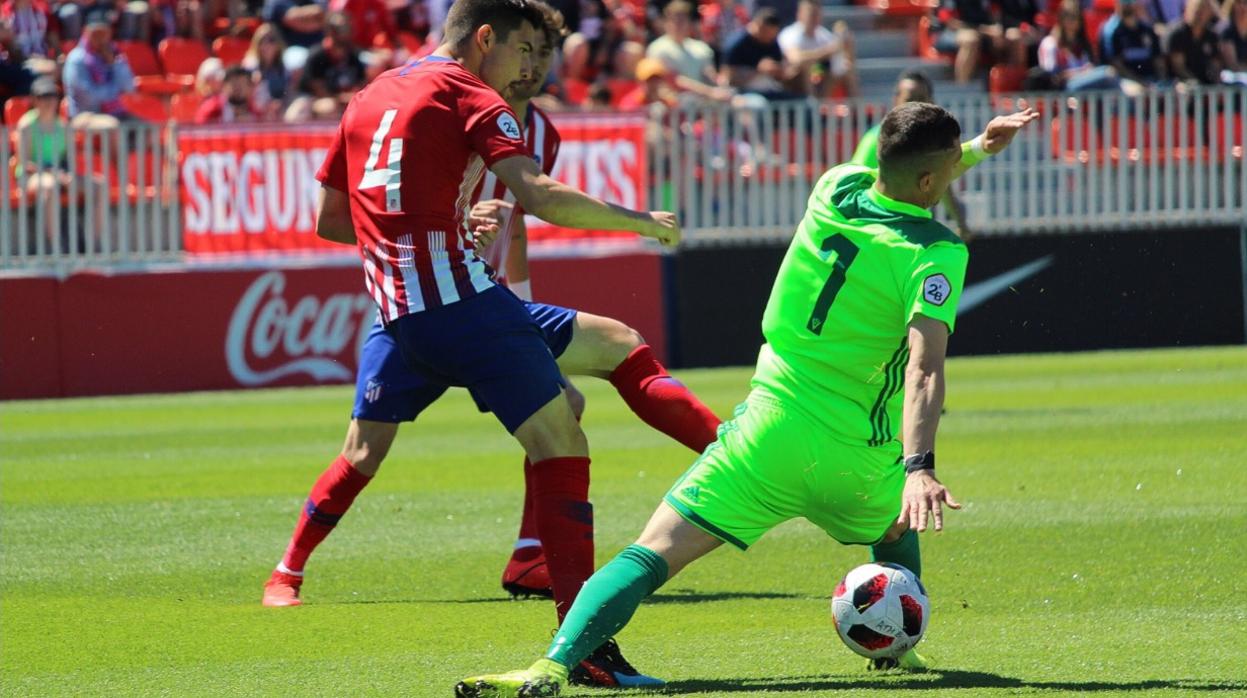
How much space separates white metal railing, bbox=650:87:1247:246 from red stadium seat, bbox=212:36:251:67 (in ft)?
17.2

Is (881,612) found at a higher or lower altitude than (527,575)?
higher

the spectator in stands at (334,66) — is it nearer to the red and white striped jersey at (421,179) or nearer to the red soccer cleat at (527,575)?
the red soccer cleat at (527,575)

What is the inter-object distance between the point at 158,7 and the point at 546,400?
16.0m

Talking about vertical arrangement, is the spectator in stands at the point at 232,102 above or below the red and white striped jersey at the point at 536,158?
below

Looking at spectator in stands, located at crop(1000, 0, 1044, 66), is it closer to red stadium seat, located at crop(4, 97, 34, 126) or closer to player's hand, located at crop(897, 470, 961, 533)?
red stadium seat, located at crop(4, 97, 34, 126)

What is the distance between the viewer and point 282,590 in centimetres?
703

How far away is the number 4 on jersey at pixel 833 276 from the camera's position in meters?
5.12

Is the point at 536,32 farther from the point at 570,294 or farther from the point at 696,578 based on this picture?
the point at 570,294

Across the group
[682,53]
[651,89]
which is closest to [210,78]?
[651,89]

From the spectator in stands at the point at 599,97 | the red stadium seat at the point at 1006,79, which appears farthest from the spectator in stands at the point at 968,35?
the spectator in stands at the point at 599,97

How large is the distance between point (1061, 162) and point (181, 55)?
930 cm

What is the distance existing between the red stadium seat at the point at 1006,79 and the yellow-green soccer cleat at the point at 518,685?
18.1 metres

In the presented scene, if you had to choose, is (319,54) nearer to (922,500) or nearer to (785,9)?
(785,9)

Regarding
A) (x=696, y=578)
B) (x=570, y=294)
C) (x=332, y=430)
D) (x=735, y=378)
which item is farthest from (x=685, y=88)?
(x=696, y=578)
